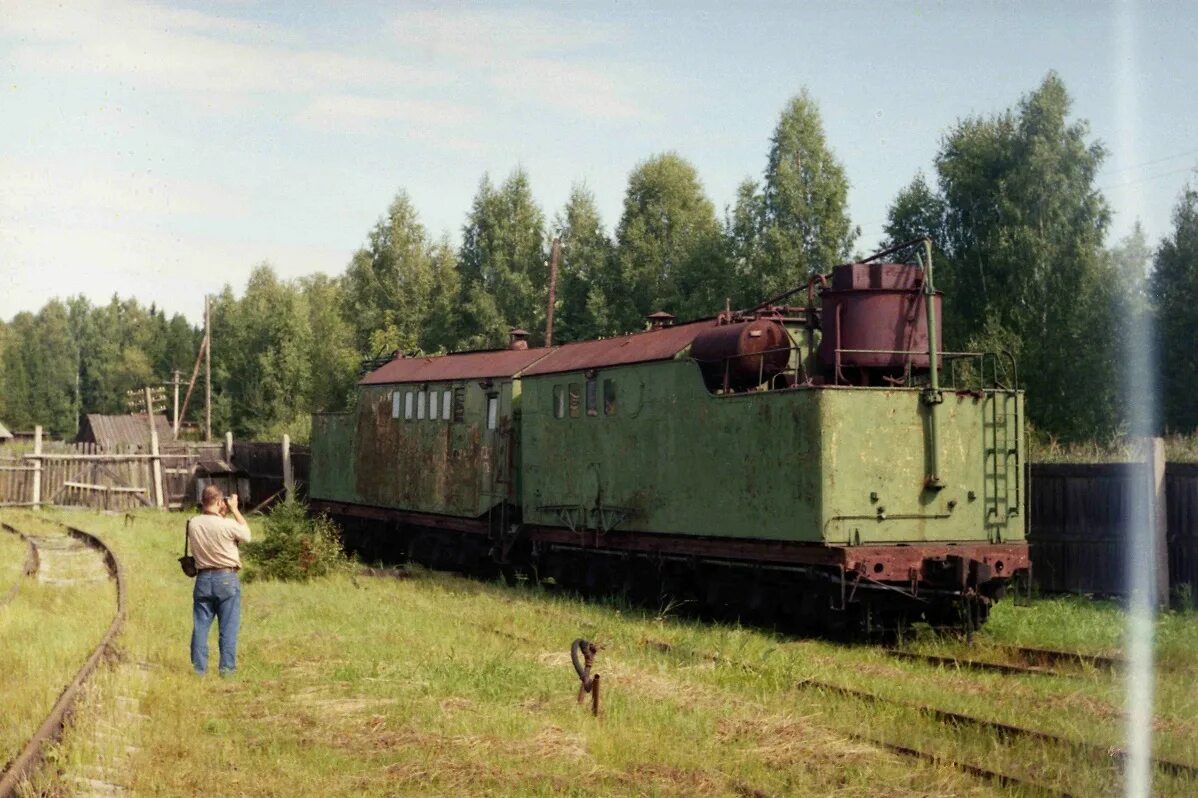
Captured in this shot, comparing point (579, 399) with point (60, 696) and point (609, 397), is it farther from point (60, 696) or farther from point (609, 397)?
point (60, 696)

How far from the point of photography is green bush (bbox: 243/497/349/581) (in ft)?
67.2

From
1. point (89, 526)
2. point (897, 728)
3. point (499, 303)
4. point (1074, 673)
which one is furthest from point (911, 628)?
point (499, 303)

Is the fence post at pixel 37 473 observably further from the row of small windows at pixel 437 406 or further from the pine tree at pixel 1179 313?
the pine tree at pixel 1179 313

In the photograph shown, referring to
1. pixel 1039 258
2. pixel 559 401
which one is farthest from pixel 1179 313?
pixel 559 401

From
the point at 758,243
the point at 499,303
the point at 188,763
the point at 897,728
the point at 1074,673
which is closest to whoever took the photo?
the point at 188,763

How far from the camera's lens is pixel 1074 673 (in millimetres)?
11352

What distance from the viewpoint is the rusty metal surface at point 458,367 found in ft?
69.7

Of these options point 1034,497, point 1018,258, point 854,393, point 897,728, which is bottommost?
point 897,728

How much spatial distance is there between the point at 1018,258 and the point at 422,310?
102 ft

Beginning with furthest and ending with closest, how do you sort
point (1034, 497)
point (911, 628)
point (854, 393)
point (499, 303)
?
point (499, 303), point (1034, 497), point (911, 628), point (854, 393)

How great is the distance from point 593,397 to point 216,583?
777 cm

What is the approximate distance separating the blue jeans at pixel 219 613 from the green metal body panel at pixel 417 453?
9146 millimetres

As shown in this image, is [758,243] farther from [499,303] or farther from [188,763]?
[188,763]

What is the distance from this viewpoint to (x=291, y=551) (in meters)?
20.7
